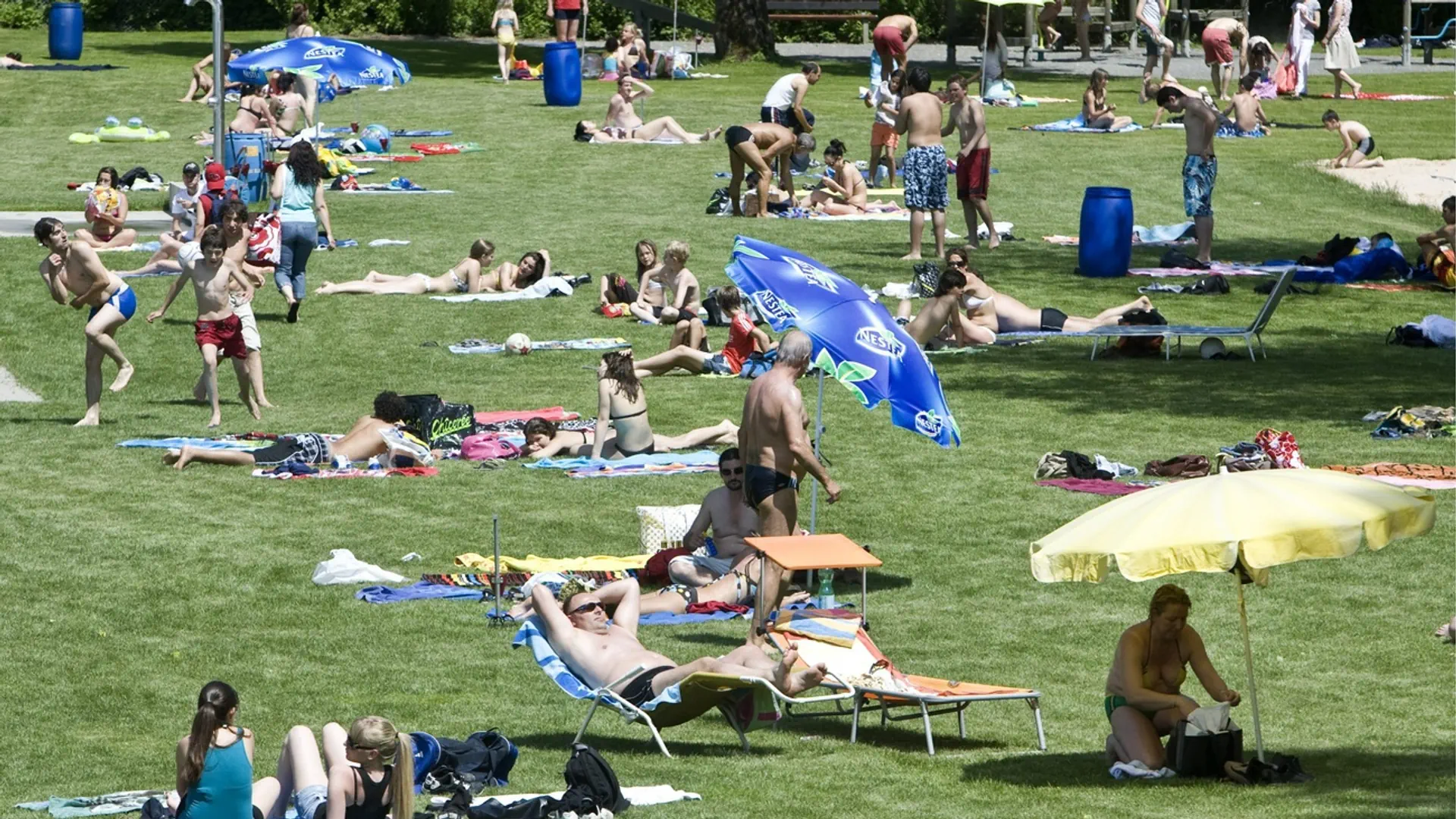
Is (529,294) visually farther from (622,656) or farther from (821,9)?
(821,9)

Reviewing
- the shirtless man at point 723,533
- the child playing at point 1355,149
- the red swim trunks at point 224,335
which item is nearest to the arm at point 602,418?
the shirtless man at point 723,533

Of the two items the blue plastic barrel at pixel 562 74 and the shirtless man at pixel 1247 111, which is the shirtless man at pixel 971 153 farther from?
the blue plastic barrel at pixel 562 74

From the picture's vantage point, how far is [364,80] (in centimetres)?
2711

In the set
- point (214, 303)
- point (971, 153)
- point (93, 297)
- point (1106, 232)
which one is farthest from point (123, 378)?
point (1106, 232)

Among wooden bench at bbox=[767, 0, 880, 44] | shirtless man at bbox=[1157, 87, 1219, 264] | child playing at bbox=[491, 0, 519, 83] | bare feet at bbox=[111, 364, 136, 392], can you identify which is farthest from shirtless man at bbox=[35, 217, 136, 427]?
wooden bench at bbox=[767, 0, 880, 44]

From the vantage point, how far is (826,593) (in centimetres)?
1255

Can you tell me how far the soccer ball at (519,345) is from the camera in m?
21.1

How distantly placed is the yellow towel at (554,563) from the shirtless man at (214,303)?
4.70 meters

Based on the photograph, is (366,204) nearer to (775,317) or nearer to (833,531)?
(833,531)

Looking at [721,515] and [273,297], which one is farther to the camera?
[273,297]

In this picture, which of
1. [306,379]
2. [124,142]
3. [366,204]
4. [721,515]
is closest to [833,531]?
[721,515]

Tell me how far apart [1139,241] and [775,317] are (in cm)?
1590

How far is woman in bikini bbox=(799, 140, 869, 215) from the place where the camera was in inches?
1123

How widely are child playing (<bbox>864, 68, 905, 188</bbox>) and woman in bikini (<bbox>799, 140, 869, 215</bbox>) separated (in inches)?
29.8
